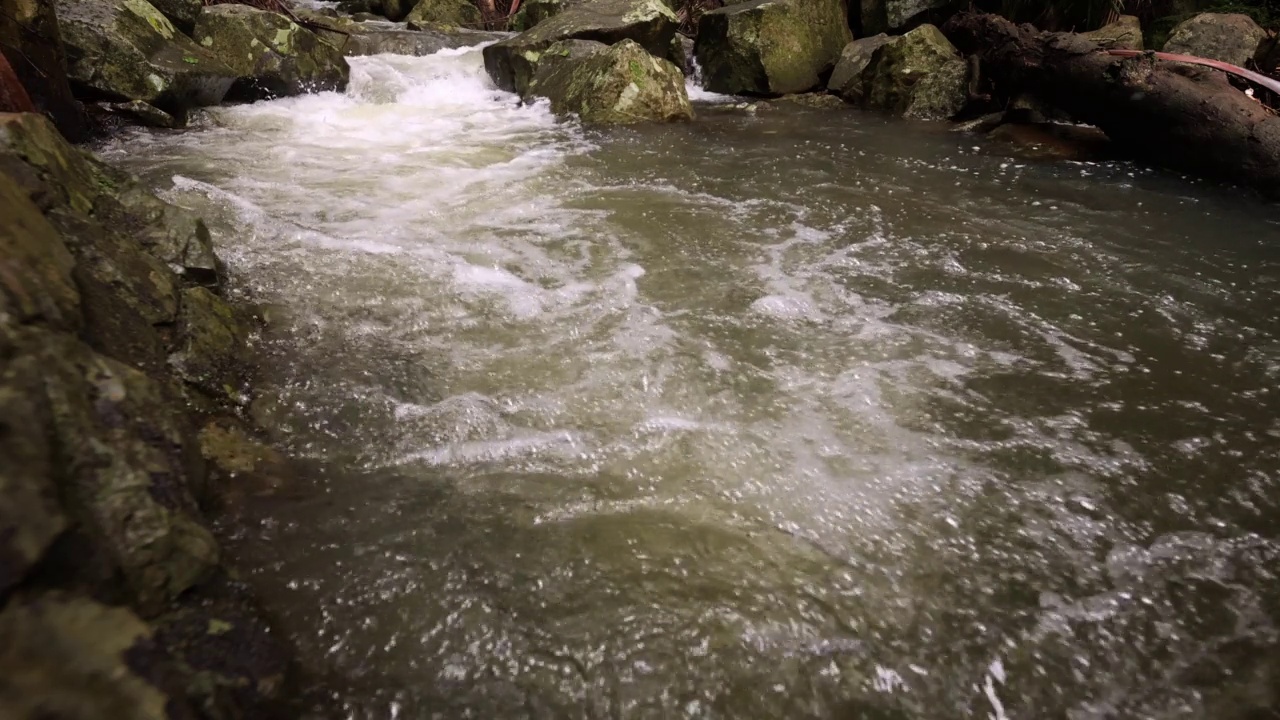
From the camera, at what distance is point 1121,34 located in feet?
24.4

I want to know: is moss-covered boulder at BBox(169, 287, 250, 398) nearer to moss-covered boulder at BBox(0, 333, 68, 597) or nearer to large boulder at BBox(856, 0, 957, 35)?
moss-covered boulder at BBox(0, 333, 68, 597)

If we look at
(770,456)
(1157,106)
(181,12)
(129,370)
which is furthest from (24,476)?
(181,12)

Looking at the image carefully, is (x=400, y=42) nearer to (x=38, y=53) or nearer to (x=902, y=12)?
(x=38, y=53)

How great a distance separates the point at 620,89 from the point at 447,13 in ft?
27.9

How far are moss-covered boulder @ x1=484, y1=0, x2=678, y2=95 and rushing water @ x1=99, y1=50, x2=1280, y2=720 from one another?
4.91 metres

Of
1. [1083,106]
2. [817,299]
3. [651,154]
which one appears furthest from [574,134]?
[1083,106]

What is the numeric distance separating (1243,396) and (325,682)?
3.32 metres

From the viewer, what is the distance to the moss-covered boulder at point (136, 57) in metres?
5.88

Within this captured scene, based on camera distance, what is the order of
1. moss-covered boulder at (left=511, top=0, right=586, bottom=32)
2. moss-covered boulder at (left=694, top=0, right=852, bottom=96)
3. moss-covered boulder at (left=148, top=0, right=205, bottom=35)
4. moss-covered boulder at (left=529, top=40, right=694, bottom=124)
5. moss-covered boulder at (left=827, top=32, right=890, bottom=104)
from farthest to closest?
moss-covered boulder at (left=511, top=0, right=586, bottom=32) → moss-covered boulder at (left=694, top=0, right=852, bottom=96) → moss-covered boulder at (left=827, top=32, right=890, bottom=104) → moss-covered boulder at (left=148, top=0, right=205, bottom=35) → moss-covered boulder at (left=529, top=40, right=694, bottom=124)

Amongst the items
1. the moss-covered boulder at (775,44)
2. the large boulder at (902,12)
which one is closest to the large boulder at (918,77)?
the moss-covered boulder at (775,44)

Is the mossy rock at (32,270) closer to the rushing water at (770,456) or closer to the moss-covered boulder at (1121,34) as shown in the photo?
the rushing water at (770,456)

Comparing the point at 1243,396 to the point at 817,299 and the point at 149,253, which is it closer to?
the point at 817,299

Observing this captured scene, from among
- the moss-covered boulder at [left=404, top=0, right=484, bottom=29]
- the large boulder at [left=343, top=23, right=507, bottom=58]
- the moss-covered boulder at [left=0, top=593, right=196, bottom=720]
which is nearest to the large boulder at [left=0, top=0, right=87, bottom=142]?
the moss-covered boulder at [left=0, top=593, right=196, bottom=720]

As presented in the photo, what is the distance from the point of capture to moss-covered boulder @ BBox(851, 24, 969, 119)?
7520mm
